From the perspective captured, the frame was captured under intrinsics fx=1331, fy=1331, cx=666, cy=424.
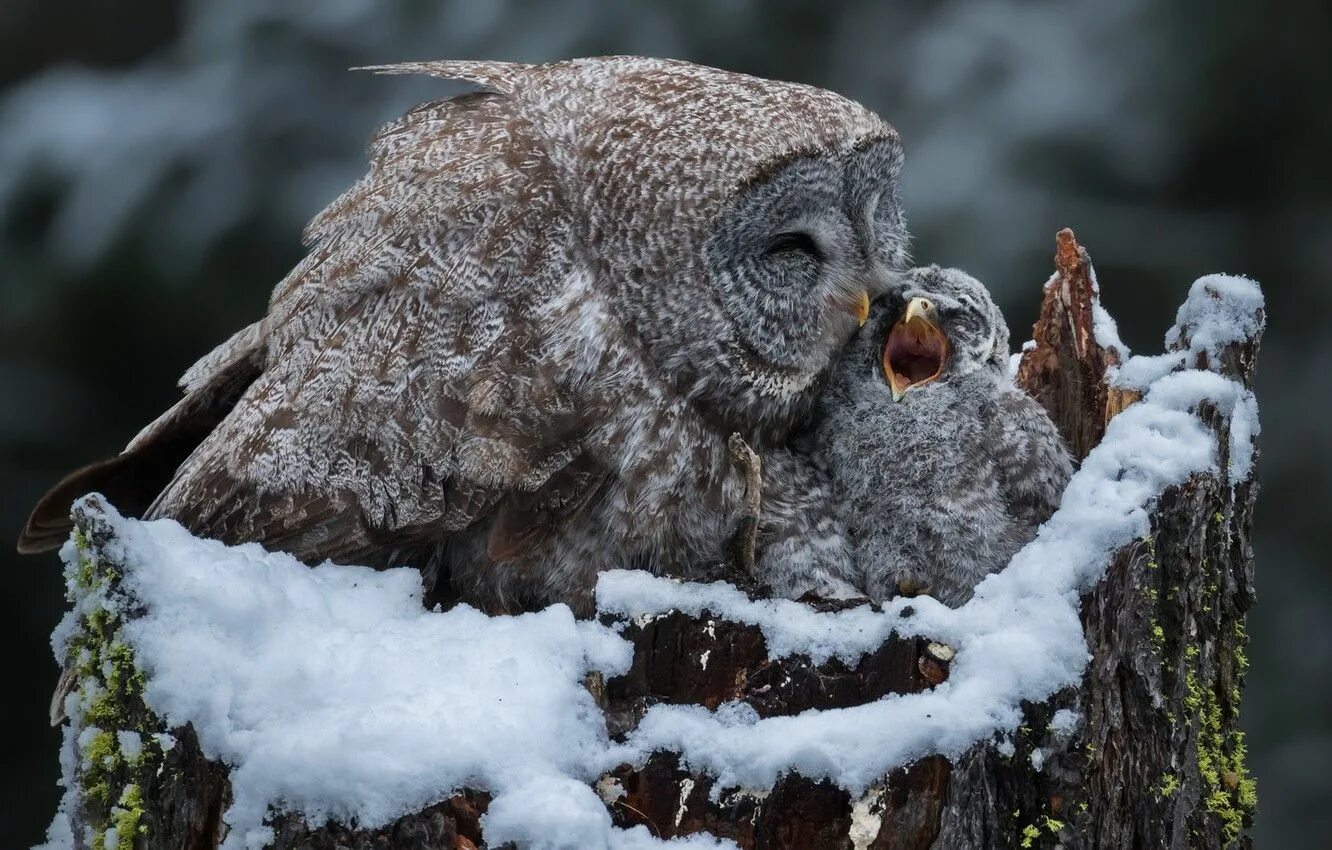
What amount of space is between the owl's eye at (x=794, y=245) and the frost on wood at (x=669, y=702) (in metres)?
0.58

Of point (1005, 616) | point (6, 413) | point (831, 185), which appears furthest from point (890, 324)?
point (6, 413)

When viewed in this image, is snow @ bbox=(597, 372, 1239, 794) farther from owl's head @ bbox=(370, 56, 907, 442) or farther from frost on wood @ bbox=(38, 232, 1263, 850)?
owl's head @ bbox=(370, 56, 907, 442)

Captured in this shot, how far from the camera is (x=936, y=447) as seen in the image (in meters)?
2.22

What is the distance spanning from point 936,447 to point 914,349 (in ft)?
0.80

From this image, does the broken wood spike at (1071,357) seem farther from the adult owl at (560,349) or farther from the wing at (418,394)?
the wing at (418,394)

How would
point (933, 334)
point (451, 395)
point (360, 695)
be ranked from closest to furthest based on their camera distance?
point (360, 695)
point (451, 395)
point (933, 334)

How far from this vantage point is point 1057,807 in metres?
1.70

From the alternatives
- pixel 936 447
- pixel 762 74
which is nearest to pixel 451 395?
pixel 936 447

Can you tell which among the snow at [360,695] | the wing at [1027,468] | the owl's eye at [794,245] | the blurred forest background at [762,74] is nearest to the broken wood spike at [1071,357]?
the wing at [1027,468]

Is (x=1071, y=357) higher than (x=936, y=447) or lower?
higher

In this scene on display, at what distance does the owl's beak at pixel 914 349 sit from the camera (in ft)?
7.63

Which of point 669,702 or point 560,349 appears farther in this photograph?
point 560,349

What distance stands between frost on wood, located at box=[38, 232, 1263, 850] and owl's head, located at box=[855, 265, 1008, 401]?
416 millimetres

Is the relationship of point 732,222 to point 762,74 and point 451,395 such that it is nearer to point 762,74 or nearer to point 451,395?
point 451,395
